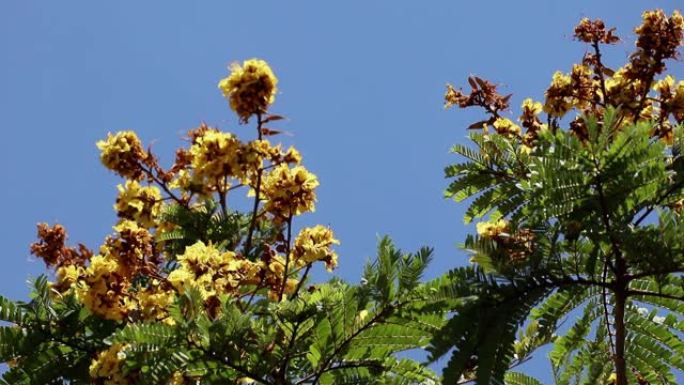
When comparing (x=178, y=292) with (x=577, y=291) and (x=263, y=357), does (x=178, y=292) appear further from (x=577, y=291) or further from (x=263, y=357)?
(x=577, y=291)

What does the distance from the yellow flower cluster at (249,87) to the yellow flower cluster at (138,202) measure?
47.5 inches

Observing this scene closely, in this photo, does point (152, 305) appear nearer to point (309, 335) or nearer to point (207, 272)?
point (207, 272)

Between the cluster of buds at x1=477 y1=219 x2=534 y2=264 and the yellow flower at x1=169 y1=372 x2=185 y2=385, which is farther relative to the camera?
the yellow flower at x1=169 y1=372 x2=185 y2=385

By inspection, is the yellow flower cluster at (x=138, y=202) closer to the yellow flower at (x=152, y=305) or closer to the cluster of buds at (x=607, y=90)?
the yellow flower at (x=152, y=305)

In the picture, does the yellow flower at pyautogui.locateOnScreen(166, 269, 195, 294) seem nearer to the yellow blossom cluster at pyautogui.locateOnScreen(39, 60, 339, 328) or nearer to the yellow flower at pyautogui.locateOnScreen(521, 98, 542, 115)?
the yellow blossom cluster at pyautogui.locateOnScreen(39, 60, 339, 328)

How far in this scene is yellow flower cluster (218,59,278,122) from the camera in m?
6.30

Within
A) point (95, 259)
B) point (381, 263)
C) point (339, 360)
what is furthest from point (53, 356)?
point (381, 263)

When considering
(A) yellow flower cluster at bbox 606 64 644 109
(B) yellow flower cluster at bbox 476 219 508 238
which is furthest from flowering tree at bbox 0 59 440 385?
(A) yellow flower cluster at bbox 606 64 644 109

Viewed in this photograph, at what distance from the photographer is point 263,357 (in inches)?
224

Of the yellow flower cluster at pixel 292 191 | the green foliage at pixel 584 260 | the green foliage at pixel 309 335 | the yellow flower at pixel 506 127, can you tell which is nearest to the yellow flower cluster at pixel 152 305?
the green foliage at pixel 309 335

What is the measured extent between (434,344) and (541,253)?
846 mm

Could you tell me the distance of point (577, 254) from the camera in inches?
219

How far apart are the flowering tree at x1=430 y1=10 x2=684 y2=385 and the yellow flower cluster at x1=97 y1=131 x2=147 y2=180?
7.84ft

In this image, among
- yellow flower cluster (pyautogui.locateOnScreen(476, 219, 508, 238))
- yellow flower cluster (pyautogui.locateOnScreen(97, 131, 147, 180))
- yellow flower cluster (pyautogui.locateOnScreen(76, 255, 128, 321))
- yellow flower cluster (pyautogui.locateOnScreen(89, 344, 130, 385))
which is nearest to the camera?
yellow flower cluster (pyautogui.locateOnScreen(89, 344, 130, 385))
